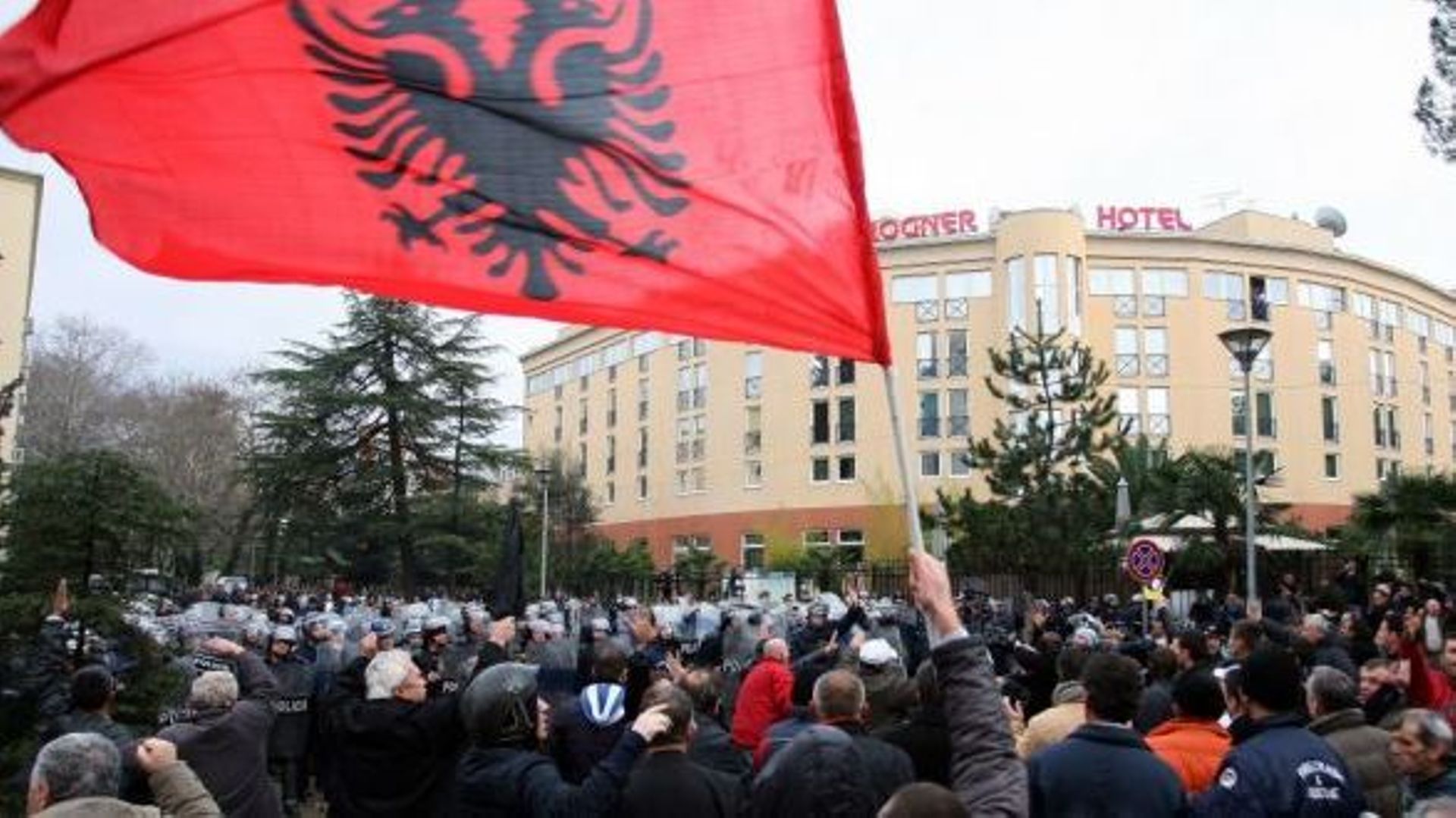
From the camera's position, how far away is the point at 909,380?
67.2 metres

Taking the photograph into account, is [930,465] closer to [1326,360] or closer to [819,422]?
[819,422]

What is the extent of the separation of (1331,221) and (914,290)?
2481cm

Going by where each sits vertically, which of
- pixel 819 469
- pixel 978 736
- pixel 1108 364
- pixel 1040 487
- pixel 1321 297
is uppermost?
pixel 1321 297

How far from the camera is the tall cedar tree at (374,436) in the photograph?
42156 mm

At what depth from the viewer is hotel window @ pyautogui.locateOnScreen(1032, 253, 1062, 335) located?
64188mm

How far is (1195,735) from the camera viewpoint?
5812 millimetres

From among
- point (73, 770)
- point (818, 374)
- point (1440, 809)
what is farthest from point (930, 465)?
point (1440, 809)

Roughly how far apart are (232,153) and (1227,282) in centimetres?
6737

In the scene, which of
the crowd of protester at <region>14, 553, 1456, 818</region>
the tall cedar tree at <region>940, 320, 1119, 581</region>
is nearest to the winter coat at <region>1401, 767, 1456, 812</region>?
the crowd of protester at <region>14, 553, 1456, 818</region>

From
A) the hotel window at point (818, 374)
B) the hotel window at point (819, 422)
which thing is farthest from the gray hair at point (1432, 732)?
the hotel window at point (819, 422)

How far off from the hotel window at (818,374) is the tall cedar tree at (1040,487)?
25.9 m

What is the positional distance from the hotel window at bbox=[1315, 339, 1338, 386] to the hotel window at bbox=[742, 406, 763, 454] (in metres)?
28.2

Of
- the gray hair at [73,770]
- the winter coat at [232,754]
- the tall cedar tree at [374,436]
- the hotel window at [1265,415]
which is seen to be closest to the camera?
the gray hair at [73,770]

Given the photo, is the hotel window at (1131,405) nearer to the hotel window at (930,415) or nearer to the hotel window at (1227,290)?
the hotel window at (1227,290)
